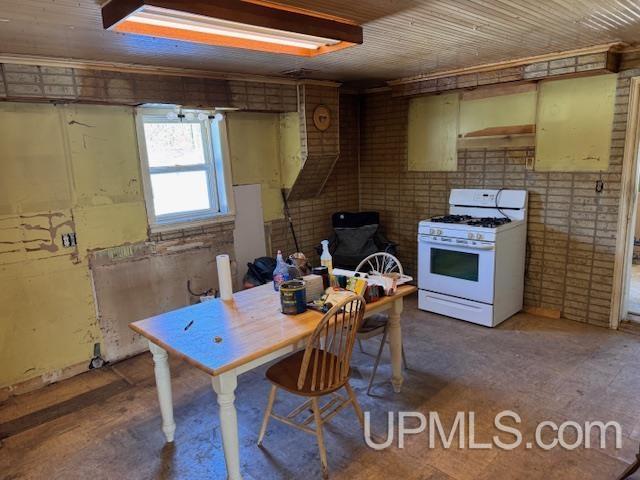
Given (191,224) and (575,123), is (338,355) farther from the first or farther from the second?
(575,123)

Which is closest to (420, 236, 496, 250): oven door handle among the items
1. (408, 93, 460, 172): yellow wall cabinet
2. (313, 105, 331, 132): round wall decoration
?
(408, 93, 460, 172): yellow wall cabinet

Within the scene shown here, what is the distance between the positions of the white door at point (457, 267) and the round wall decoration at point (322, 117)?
147 cm

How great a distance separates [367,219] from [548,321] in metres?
2.10

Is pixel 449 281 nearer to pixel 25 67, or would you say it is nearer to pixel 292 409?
pixel 292 409

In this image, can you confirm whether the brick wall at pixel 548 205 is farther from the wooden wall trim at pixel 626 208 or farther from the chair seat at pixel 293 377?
the chair seat at pixel 293 377

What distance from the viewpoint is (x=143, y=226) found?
3.76m

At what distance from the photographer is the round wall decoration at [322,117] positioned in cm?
444

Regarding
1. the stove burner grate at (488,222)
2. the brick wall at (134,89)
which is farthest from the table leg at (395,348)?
the brick wall at (134,89)

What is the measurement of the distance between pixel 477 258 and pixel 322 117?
2.02m

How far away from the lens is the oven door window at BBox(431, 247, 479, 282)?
406 cm

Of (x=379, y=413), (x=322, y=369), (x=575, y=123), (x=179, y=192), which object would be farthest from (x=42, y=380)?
(x=575, y=123)

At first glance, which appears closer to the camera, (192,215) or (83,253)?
(83,253)

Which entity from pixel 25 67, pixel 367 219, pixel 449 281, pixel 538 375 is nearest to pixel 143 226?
pixel 25 67

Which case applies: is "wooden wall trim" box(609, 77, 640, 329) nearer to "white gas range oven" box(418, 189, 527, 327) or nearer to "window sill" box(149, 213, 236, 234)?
"white gas range oven" box(418, 189, 527, 327)
